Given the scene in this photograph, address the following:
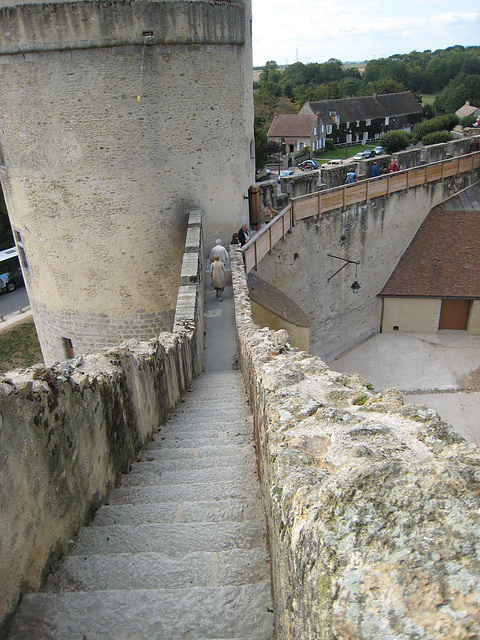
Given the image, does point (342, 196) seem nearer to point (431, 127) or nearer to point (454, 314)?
point (454, 314)

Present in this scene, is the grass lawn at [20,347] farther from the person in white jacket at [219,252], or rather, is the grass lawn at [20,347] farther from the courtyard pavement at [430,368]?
the person in white jacket at [219,252]

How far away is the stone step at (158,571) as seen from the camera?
2.75m

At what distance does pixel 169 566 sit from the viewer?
9.37ft

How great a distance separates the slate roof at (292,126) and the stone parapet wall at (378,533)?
53.5 m

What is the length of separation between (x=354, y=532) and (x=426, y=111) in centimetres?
7130

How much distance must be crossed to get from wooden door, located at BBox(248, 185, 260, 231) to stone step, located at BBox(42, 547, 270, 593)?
11.3m

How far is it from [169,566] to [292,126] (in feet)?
182

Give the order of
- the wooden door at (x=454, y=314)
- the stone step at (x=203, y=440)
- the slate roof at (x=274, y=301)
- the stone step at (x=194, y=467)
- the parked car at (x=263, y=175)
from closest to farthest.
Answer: the stone step at (x=194, y=467)
the stone step at (x=203, y=440)
the slate roof at (x=274, y=301)
the wooden door at (x=454, y=314)
the parked car at (x=263, y=175)

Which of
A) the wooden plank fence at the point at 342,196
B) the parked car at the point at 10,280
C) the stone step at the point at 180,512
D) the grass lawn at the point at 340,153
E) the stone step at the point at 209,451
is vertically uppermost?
the stone step at the point at 180,512

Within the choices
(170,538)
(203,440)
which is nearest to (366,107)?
(203,440)

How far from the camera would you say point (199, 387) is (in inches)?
307

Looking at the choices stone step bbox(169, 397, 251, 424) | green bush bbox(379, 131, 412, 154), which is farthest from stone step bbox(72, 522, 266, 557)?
green bush bbox(379, 131, 412, 154)

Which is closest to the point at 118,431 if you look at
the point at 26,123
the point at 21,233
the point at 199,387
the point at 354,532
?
the point at 354,532

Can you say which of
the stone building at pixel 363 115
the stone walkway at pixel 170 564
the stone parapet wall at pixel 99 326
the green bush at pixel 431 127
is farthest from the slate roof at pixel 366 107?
the stone walkway at pixel 170 564
